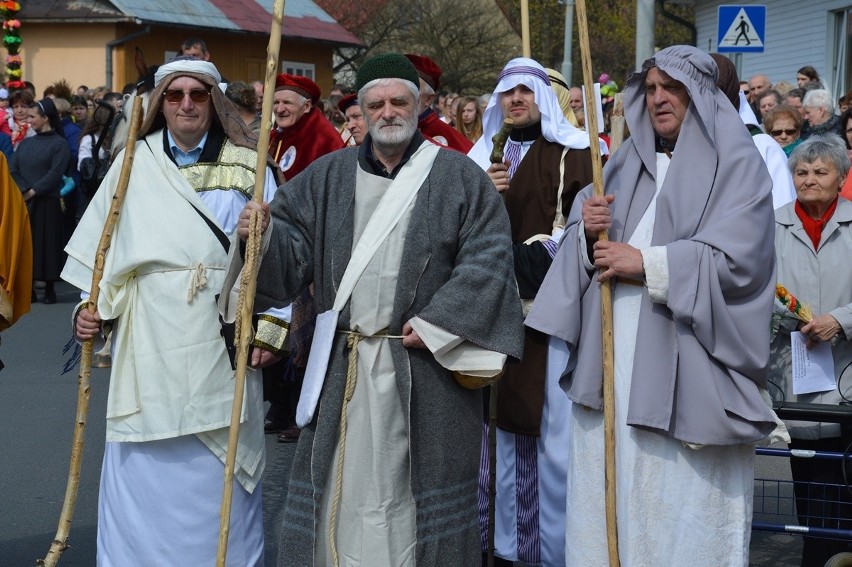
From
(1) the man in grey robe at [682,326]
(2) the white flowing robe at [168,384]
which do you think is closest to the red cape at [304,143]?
(2) the white flowing robe at [168,384]

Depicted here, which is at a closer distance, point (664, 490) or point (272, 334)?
point (664, 490)

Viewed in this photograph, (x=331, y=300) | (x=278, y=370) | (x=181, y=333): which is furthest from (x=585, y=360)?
(x=278, y=370)

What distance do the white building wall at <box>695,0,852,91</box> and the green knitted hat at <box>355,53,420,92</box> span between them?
14939 mm

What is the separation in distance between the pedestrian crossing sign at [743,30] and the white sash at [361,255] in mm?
9695

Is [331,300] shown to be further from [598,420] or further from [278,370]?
[278,370]

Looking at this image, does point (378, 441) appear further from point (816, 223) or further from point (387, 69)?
point (816, 223)

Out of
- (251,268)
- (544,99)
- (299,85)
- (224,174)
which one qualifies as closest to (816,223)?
(544,99)

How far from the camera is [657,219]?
4.17 meters

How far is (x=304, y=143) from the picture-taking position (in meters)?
8.18

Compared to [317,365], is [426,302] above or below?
above

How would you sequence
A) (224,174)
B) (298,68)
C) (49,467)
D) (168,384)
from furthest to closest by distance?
(298,68) → (49,467) → (224,174) → (168,384)

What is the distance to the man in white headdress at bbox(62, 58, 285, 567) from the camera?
4.80 metres

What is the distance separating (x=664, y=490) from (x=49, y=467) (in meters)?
4.50

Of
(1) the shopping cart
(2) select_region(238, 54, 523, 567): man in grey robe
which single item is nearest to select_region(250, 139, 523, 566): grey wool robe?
(2) select_region(238, 54, 523, 567): man in grey robe
